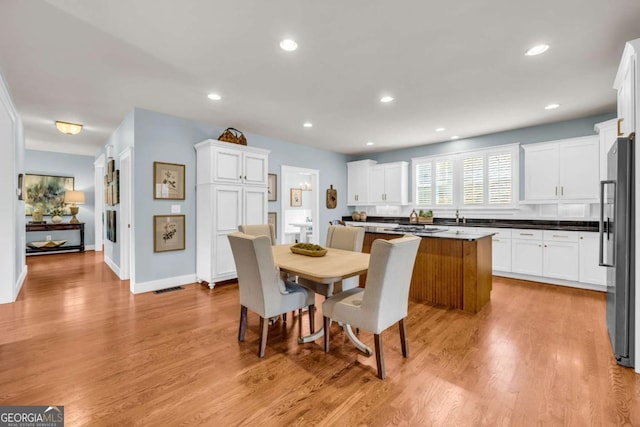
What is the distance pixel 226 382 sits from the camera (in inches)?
79.9

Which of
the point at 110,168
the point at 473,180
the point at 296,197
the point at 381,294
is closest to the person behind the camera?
the point at 381,294

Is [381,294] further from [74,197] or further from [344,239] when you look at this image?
[74,197]

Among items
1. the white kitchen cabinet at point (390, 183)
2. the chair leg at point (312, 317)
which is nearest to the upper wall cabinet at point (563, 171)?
the white kitchen cabinet at point (390, 183)

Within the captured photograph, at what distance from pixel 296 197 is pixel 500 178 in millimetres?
5585

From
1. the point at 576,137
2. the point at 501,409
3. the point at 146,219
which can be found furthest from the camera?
the point at 576,137

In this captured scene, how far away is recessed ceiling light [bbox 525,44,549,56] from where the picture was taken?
247 cm

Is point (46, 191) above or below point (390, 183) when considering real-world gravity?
below

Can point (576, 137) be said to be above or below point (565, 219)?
above

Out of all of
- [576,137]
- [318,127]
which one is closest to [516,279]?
[576,137]

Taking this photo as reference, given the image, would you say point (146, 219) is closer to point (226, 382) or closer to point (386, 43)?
point (226, 382)

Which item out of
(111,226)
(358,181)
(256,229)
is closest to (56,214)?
(111,226)

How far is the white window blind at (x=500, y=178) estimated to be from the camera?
16.9 ft

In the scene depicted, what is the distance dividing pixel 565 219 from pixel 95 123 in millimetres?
7814

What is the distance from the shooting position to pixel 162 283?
4301mm
